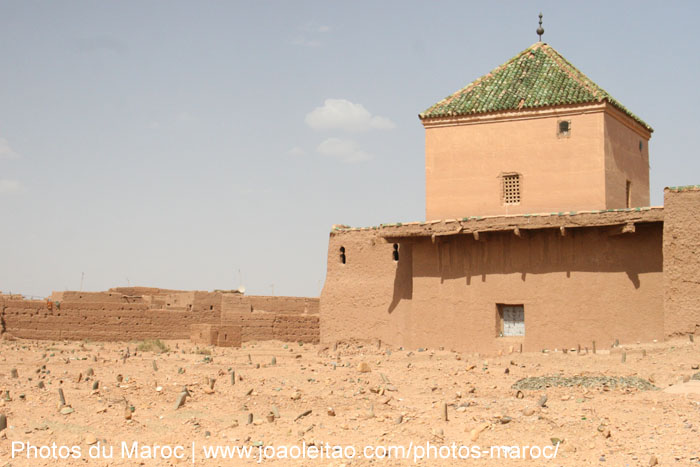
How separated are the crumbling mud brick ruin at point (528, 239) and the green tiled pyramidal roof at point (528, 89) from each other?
4 centimetres

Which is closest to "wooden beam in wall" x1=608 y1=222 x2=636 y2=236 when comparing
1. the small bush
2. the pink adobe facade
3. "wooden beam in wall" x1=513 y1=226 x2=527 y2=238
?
the pink adobe facade

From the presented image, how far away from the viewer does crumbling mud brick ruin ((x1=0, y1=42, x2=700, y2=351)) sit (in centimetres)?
1766

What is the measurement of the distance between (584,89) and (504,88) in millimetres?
2085

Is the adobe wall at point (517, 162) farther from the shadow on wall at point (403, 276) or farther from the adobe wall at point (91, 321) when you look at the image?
the adobe wall at point (91, 321)

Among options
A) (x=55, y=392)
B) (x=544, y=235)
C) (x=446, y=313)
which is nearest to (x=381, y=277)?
(x=446, y=313)

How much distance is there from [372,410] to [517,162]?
10.4 m

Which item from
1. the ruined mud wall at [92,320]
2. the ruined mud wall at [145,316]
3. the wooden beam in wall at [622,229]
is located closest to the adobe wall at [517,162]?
the wooden beam in wall at [622,229]

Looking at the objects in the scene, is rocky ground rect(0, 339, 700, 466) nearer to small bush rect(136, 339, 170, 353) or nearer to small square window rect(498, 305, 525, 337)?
small square window rect(498, 305, 525, 337)

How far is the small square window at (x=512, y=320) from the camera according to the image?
19281mm

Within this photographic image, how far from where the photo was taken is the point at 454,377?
14078 mm

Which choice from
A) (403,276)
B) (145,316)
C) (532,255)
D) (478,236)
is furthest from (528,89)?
(145,316)

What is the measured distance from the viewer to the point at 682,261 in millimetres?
16594

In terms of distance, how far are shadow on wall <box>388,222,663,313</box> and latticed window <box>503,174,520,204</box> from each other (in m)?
1.42

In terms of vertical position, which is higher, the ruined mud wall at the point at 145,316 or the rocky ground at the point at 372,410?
the ruined mud wall at the point at 145,316
